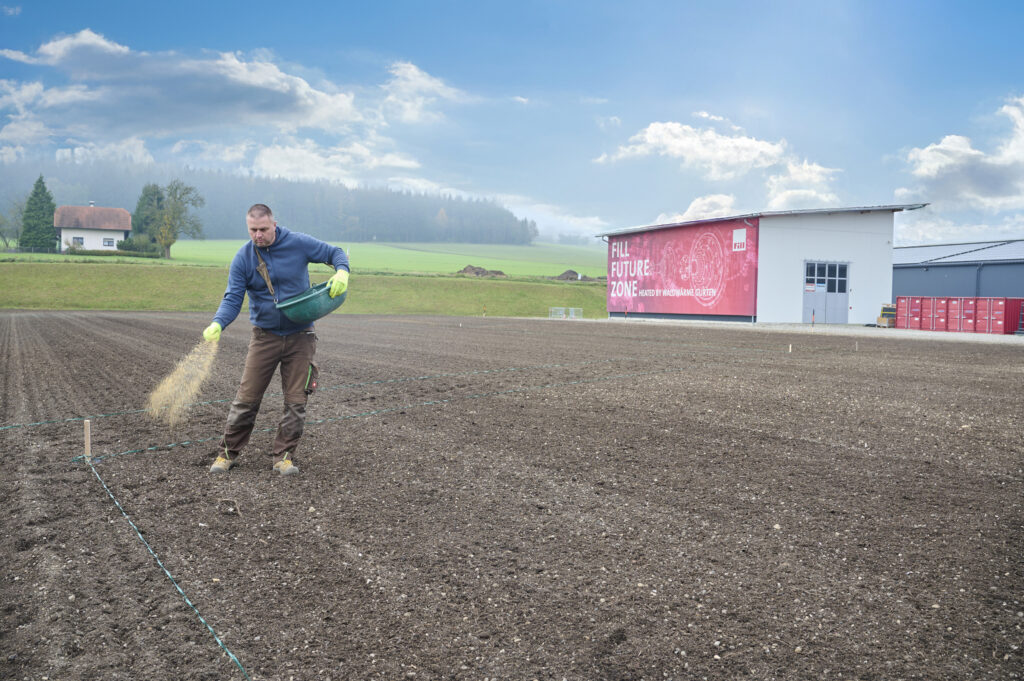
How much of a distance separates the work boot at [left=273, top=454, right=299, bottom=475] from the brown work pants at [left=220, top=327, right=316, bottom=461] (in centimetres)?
6

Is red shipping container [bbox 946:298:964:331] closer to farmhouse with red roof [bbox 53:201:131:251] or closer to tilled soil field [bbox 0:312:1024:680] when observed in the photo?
tilled soil field [bbox 0:312:1024:680]

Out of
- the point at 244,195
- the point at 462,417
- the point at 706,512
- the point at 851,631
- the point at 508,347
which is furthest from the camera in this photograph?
the point at 244,195

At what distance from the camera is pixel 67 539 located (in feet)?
13.7

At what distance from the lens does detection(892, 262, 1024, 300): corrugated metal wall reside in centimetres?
3869

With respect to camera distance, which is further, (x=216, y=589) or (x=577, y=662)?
(x=216, y=589)

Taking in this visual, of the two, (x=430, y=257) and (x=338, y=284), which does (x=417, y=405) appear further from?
(x=430, y=257)

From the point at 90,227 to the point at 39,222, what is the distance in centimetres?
663

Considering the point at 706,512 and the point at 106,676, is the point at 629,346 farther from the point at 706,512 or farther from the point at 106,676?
the point at 106,676

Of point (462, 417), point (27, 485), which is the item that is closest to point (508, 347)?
point (462, 417)

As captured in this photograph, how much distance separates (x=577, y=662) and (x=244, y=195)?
210 m

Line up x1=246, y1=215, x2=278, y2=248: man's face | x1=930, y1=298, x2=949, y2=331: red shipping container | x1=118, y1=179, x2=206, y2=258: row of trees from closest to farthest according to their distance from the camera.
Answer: x1=246, y1=215, x2=278, y2=248: man's face, x1=930, y1=298, x2=949, y2=331: red shipping container, x1=118, y1=179, x2=206, y2=258: row of trees

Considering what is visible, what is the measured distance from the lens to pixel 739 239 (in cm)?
3438

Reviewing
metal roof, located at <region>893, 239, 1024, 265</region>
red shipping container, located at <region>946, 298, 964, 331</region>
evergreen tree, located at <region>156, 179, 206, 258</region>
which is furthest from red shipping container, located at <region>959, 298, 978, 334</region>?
evergreen tree, located at <region>156, 179, 206, 258</region>

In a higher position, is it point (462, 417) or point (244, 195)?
point (244, 195)
